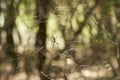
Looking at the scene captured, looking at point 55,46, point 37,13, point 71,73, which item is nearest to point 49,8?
point 37,13

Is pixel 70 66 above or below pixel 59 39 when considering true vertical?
below

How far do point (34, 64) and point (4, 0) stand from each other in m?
0.51

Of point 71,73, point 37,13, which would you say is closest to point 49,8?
point 37,13

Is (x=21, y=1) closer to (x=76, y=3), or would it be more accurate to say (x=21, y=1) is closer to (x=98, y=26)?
(x=76, y=3)

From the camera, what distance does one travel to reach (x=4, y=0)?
2.32 metres

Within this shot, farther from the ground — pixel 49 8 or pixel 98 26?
Result: pixel 49 8

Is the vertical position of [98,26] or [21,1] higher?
[21,1]

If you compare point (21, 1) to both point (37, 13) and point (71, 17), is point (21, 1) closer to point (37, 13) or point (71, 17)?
point (37, 13)

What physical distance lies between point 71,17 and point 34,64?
43cm

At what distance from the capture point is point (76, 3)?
2.35 m

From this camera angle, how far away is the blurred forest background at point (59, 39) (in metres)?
2.29

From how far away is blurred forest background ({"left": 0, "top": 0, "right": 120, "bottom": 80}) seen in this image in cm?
229

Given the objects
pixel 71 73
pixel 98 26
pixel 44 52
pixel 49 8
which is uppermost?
pixel 49 8

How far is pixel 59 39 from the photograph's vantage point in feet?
7.66
